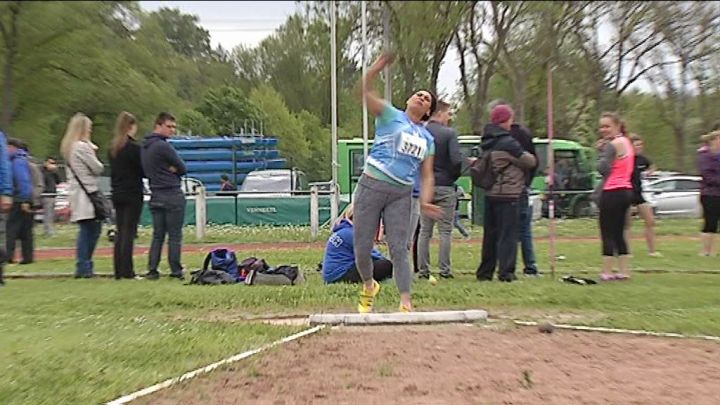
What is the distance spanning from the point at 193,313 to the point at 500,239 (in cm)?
368

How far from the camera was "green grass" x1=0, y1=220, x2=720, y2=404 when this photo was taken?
5.39m

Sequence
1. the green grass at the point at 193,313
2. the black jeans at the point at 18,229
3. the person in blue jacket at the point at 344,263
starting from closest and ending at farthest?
the green grass at the point at 193,313 → the person in blue jacket at the point at 344,263 → the black jeans at the point at 18,229

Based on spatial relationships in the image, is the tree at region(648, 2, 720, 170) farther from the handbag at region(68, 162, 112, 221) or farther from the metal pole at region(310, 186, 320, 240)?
the handbag at region(68, 162, 112, 221)

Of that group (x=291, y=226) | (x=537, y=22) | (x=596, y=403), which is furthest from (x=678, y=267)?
(x=537, y=22)

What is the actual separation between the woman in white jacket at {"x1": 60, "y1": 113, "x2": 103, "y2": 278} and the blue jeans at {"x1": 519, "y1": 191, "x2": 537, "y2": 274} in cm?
488

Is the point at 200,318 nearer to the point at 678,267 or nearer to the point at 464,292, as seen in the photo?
the point at 464,292

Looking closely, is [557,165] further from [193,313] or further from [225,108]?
[225,108]

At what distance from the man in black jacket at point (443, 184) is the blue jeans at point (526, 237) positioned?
769mm

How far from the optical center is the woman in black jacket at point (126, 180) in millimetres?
11391

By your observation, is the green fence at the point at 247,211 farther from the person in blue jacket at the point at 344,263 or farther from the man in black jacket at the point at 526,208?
the person in blue jacket at the point at 344,263

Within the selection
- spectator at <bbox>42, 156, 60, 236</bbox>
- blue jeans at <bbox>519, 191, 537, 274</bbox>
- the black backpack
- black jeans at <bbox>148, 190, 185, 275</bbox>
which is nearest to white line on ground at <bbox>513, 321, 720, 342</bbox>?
the black backpack

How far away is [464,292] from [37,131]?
30.6 meters

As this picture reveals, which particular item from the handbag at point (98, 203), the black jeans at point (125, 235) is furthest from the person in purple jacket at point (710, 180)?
the handbag at point (98, 203)

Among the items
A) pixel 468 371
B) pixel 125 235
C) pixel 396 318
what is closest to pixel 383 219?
pixel 396 318
